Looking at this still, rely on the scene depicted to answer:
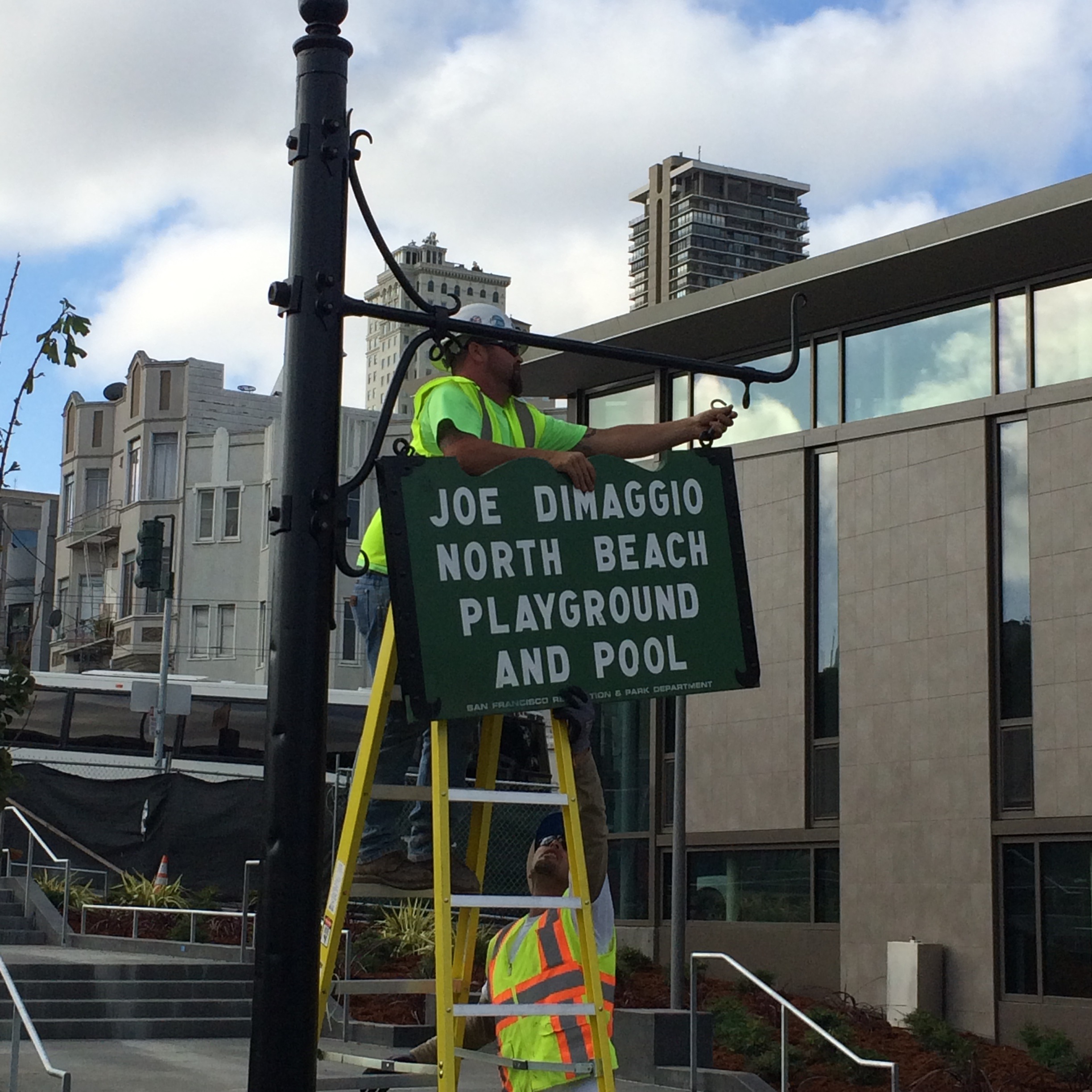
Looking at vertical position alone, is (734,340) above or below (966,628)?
above

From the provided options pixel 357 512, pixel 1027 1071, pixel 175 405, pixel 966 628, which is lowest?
pixel 1027 1071

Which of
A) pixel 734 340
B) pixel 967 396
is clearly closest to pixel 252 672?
pixel 734 340

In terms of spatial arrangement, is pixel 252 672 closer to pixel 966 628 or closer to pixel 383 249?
pixel 966 628

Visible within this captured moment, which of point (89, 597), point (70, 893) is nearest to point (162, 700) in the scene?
point (70, 893)

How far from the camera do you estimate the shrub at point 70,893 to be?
2100cm

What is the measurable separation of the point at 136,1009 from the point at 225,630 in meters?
44.6

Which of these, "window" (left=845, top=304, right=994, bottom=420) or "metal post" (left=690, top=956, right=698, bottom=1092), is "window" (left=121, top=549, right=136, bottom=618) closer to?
"window" (left=845, top=304, right=994, bottom=420)

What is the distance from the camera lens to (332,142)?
17.5ft

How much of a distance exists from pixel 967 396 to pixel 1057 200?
3.01 meters

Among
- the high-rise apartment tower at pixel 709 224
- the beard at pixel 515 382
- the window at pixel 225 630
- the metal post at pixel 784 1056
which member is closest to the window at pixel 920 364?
the metal post at pixel 784 1056

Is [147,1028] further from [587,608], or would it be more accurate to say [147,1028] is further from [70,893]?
[587,608]

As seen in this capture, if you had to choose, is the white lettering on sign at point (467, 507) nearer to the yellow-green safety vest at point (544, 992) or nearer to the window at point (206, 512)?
the yellow-green safety vest at point (544, 992)

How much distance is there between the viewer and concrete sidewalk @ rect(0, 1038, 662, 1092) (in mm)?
11664

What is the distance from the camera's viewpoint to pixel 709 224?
189 meters
